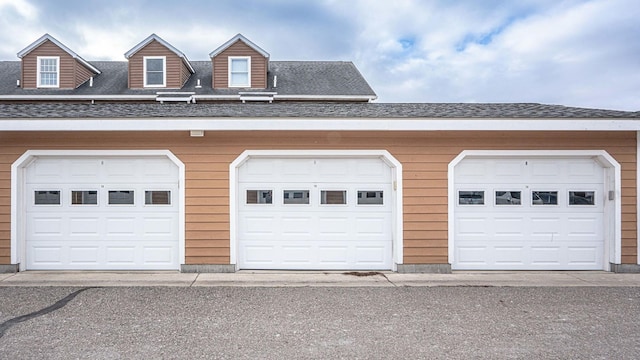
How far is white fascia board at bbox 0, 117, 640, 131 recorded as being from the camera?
601cm

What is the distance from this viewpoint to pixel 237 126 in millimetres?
6109

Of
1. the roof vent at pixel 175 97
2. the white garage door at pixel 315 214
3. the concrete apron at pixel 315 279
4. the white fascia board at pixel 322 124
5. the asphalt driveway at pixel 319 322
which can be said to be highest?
the roof vent at pixel 175 97

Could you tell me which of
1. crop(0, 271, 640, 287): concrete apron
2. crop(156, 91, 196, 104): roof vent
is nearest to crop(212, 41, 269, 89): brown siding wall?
crop(156, 91, 196, 104): roof vent

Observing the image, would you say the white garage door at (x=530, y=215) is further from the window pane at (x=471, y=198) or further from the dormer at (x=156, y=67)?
the dormer at (x=156, y=67)

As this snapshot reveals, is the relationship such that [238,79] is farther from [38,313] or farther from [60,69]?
[38,313]

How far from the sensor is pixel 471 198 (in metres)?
6.57

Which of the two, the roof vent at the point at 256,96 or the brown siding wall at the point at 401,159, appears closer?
the brown siding wall at the point at 401,159

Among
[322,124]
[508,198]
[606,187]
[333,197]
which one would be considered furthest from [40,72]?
[606,187]

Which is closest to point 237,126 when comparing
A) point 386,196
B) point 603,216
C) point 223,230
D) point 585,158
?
point 223,230

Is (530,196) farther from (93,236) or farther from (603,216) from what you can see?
(93,236)

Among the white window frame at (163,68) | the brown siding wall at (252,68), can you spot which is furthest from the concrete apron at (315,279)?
the white window frame at (163,68)

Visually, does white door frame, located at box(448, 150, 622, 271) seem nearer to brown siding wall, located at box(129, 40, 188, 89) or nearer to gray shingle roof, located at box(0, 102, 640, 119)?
gray shingle roof, located at box(0, 102, 640, 119)

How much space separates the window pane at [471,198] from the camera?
656 cm

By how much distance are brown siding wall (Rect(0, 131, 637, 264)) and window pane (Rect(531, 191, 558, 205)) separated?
0.82 meters
